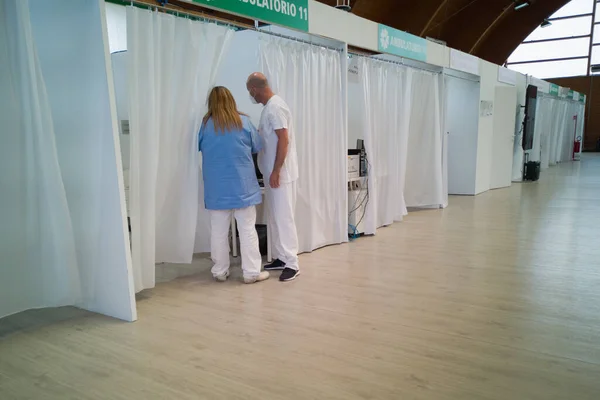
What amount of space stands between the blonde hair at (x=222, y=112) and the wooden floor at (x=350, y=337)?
4.10 feet

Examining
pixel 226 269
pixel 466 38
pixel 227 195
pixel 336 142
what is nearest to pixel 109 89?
pixel 227 195

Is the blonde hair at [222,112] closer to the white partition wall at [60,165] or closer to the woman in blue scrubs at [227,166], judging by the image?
the woman in blue scrubs at [227,166]

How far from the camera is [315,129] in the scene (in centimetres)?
409

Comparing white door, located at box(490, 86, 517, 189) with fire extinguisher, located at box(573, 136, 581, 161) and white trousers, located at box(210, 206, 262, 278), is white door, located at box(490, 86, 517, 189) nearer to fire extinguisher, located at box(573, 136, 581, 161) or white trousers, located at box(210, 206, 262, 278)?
white trousers, located at box(210, 206, 262, 278)

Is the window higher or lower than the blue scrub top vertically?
higher

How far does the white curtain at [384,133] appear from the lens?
15.5 feet

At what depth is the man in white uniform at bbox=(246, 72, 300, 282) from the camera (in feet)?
10.7

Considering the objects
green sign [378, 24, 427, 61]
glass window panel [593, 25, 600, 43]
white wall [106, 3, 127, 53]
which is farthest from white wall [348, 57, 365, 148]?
glass window panel [593, 25, 600, 43]

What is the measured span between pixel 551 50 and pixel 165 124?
20.7 metres

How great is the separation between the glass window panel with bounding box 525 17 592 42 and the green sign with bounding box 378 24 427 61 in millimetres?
16224

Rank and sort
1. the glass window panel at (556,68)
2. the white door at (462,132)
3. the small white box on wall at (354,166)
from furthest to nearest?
the glass window panel at (556,68) < the white door at (462,132) < the small white box on wall at (354,166)

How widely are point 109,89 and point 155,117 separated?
18.8 inches

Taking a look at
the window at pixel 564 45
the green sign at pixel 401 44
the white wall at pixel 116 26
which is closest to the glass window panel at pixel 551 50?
the window at pixel 564 45

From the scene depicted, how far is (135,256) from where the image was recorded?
9.50ft
